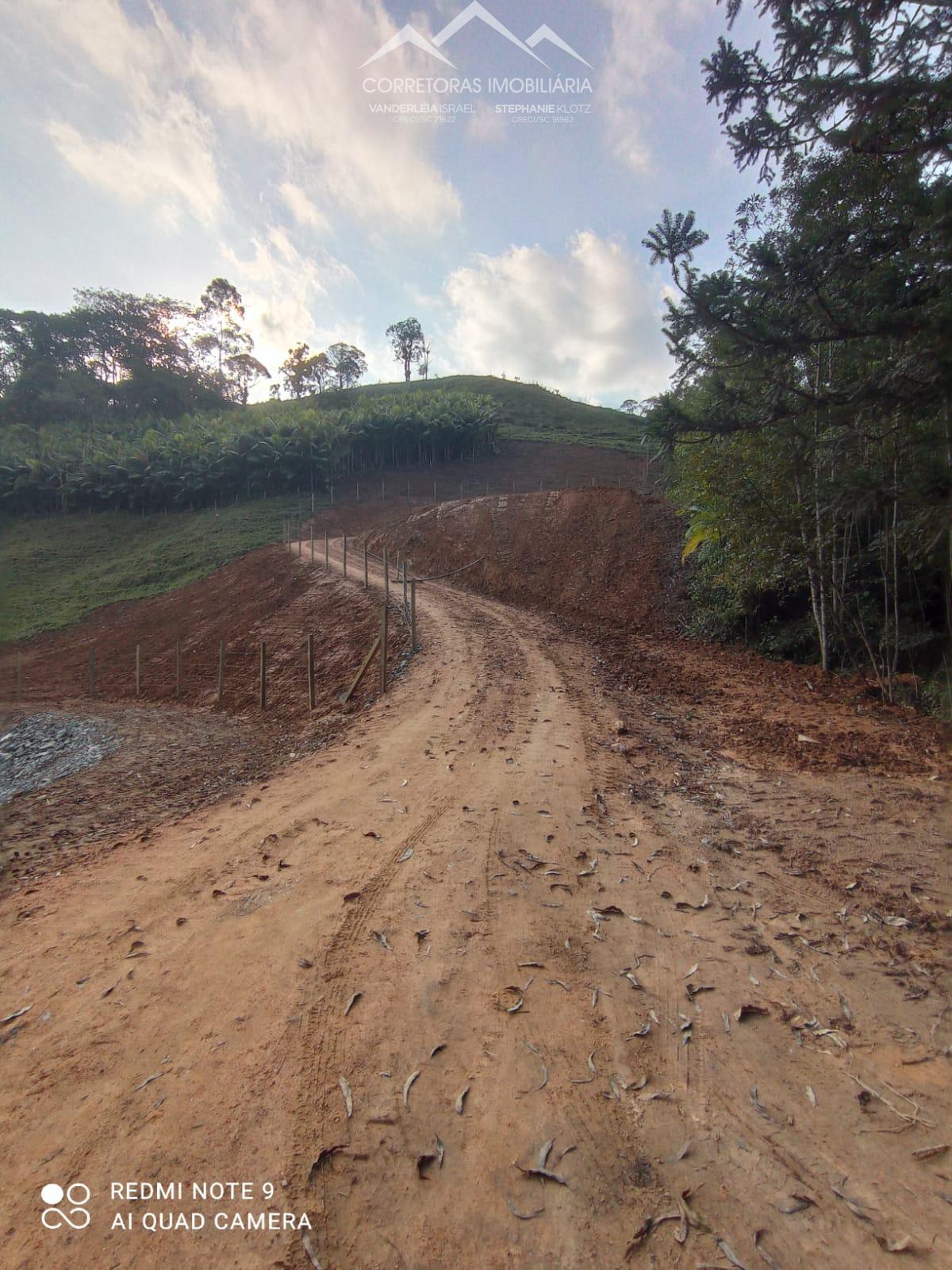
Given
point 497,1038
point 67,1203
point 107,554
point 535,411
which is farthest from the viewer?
point 535,411

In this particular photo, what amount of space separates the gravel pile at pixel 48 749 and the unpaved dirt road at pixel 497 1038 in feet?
14.8

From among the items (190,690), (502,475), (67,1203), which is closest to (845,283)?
(67,1203)

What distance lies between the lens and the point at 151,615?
23516mm

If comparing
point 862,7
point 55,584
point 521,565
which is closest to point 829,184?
point 862,7

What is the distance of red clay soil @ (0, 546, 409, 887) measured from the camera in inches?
281

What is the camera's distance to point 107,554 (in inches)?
1341

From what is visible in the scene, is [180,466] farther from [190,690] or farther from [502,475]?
[190,690]

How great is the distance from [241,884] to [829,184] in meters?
8.48

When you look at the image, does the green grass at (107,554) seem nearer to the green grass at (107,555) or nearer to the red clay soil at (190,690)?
the green grass at (107,555)

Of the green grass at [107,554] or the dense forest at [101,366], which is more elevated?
the dense forest at [101,366]

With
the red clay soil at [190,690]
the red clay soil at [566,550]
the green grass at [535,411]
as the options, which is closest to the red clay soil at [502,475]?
the green grass at [535,411]

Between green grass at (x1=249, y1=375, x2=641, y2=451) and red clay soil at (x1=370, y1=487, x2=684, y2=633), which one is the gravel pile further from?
green grass at (x1=249, y1=375, x2=641, y2=451)

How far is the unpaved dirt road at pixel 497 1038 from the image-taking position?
2236 mm

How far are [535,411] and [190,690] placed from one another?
58888mm
